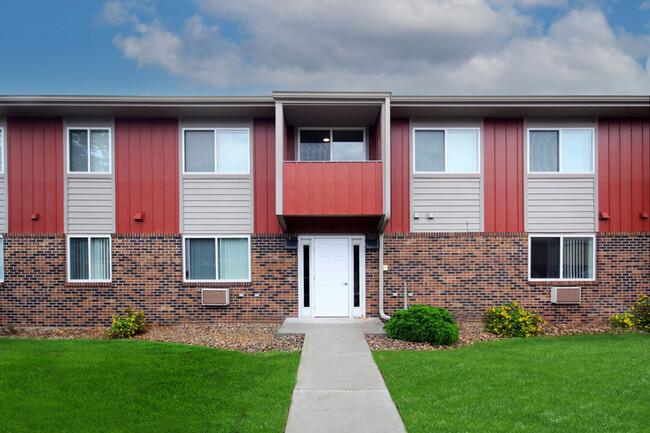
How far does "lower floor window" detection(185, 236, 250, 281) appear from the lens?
28.7 ft

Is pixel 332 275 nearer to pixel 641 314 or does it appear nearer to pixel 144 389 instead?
pixel 144 389

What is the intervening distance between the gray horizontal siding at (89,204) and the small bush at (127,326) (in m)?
2.17

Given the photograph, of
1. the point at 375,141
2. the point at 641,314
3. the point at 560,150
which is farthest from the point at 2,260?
the point at 641,314

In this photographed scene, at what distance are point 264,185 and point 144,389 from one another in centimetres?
517

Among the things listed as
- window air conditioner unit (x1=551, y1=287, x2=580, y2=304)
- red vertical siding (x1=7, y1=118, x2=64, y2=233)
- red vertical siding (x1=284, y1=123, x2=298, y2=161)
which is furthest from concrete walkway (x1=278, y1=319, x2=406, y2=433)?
red vertical siding (x1=7, y1=118, x2=64, y2=233)

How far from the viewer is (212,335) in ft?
25.3

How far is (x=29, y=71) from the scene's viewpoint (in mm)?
15172

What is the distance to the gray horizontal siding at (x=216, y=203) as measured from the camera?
28.5ft

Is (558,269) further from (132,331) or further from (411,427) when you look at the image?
(132,331)

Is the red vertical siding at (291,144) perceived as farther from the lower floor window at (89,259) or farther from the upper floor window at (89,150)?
the lower floor window at (89,259)

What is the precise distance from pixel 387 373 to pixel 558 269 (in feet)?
19.9

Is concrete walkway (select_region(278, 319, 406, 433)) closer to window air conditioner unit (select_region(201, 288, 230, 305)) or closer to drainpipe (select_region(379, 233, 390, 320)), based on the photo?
drainpipe (select_region(379, 233, 390, 320))

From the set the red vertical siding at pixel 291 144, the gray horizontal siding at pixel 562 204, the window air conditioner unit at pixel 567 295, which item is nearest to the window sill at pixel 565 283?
the window air conditioner unit at pixel 567 295

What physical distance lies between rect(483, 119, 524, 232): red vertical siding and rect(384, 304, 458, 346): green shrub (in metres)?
2.96
